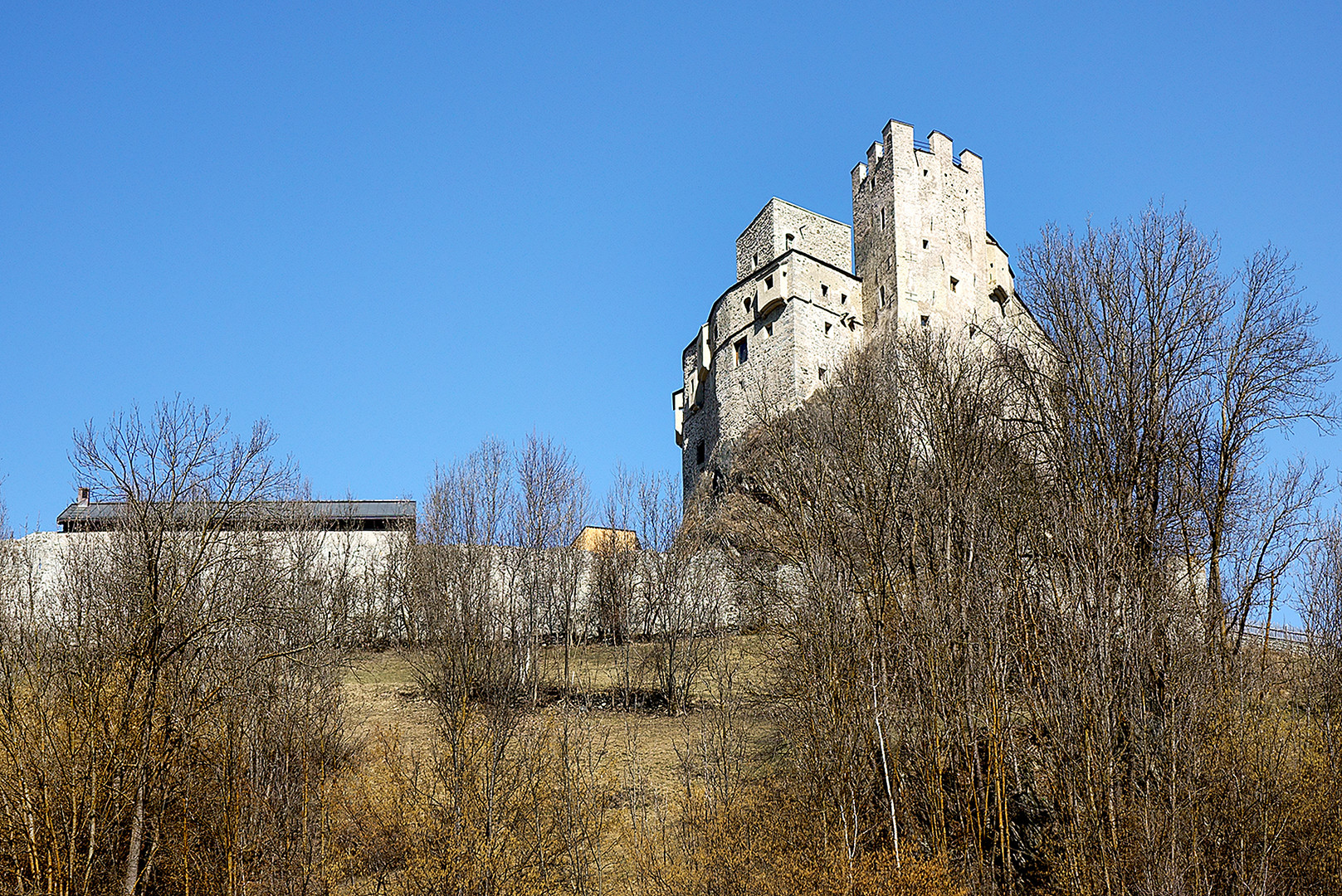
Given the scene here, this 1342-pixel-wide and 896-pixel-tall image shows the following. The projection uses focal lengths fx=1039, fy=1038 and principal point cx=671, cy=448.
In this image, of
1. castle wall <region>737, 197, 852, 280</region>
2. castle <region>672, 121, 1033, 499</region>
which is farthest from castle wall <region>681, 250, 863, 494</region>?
castle wall <region>737, 197, 852, 280</region>

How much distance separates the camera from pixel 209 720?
2195cm

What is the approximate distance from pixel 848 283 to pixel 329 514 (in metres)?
28.5

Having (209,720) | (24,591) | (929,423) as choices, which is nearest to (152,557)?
(209,720)

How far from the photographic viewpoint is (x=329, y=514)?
45.7 m

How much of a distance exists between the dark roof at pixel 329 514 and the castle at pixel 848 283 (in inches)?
601

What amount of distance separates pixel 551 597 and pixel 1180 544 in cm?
2002

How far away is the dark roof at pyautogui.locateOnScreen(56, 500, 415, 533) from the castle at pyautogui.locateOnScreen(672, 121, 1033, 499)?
1527 cm

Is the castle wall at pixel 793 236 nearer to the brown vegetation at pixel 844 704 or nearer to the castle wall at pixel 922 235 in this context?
the castle wall at pixel 922 235

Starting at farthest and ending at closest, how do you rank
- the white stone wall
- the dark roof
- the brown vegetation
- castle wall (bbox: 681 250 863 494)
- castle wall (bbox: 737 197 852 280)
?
1. castle wall (bbox: 737 197 852 280)
2. castle wall (bbox: 681 250 863 494)
3. the dark roof
4. the white stone wall
5. the brown vegetation

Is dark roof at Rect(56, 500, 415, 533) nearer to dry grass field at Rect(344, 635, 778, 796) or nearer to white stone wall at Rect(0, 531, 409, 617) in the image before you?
white stone wall at Rect(0, 531, 409, 617)

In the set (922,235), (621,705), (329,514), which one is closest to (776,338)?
(922,235)

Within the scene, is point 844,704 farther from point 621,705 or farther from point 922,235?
point 922,235

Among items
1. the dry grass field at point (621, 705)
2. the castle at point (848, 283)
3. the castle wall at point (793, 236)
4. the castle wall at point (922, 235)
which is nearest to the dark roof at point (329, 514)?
the dry grass field at point (621, 705)

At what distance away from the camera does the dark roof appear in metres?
41.8
